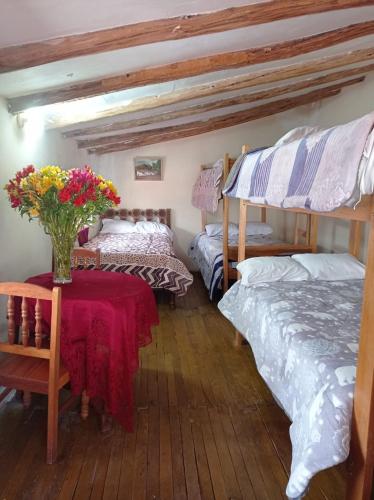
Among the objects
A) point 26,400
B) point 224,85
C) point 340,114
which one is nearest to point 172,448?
point 26,400

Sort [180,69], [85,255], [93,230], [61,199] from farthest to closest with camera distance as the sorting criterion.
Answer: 1. [93,230]
2. [85,255]
3. [180,69]
4. [61,199]

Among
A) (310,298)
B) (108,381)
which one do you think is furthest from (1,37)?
(310,298)

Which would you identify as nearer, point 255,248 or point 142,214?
point 255,248

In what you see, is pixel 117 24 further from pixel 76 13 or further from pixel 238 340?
pixel 238 340

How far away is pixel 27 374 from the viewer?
66.5 inches

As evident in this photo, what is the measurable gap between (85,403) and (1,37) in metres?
1.86

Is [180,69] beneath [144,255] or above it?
above

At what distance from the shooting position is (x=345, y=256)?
3.05 meters

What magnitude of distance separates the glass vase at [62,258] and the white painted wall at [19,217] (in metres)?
0.49

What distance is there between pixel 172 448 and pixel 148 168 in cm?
430

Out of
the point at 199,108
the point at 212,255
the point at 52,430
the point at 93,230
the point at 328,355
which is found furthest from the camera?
the point at 93,230

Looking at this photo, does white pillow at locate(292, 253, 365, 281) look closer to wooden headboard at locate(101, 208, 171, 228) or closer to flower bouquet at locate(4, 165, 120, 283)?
flower bouquet at locate(4, 165, 120, 283)

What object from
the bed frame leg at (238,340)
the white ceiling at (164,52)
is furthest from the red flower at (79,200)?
the bed frame leg at (238,340)

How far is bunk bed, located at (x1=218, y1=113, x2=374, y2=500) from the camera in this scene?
1214mm
